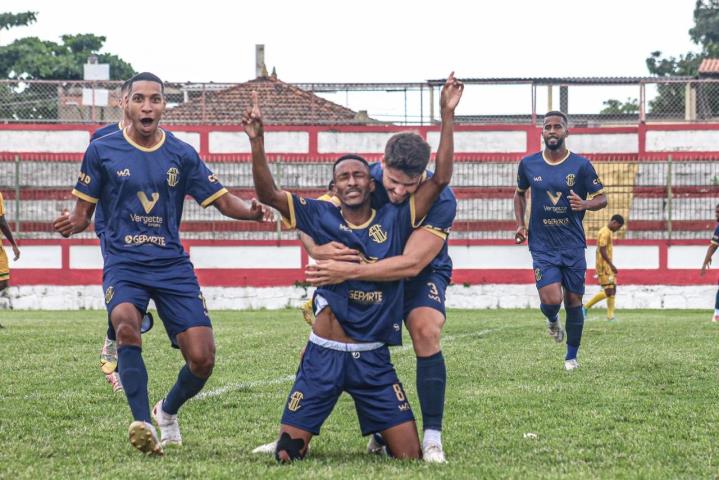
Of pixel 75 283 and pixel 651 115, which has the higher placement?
pixel 651 115

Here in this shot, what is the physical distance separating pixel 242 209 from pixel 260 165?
119 cm

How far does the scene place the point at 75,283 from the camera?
2947 cm

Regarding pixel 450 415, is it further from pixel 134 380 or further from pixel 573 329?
pixel 573 329

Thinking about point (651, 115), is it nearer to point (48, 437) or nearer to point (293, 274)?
point (293, 274)

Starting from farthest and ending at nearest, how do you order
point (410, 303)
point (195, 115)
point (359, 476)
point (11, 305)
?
1. point (195, 115)
2. point (11, 305)
3. point (410, 303)
4. point (359, 476)

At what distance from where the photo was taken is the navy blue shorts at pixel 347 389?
21.4 feet

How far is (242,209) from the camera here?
7.48m

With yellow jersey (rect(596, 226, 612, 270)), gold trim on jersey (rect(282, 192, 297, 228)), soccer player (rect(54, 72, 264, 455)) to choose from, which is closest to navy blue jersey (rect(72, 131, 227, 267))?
soccer player (rect(54, 72, 264, 455))

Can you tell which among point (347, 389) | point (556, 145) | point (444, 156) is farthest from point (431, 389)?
point (556, 145)

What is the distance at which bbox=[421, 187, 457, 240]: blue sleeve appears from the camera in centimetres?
683

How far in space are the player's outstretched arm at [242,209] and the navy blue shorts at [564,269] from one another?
16.0 ft

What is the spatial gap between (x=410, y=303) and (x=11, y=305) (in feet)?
76.7

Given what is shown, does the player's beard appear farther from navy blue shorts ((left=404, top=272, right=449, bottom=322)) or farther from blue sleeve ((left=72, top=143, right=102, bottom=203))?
blue sleeve ((left=72, top=143, right=102, bottom=203))

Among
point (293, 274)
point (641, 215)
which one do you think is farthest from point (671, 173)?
point (293, 274)
